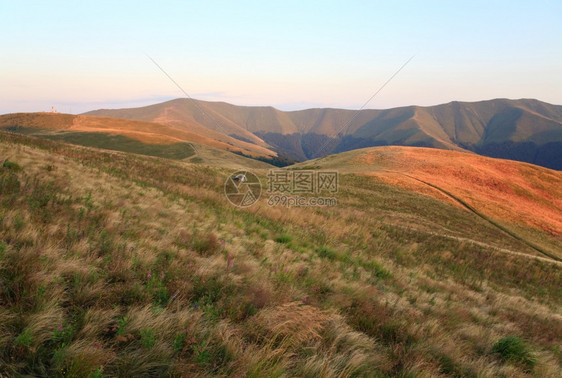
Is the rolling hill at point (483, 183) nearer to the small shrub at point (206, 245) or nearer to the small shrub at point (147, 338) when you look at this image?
the small shrub at point (206, 245)

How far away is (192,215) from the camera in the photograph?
833 cm

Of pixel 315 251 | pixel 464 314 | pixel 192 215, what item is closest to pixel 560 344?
pixel 464 314

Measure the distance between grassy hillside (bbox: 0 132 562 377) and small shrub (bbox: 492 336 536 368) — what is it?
21 mm

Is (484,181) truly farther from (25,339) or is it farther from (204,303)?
(25,339)

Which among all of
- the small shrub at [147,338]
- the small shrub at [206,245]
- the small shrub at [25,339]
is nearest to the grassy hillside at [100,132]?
the small shrub at [206,245]

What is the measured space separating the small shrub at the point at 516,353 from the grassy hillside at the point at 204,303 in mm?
21

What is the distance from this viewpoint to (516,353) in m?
4.46

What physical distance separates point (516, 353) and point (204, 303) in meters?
5.23

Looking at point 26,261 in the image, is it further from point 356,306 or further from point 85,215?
point 356,306

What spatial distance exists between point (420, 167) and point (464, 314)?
56.5 meters
